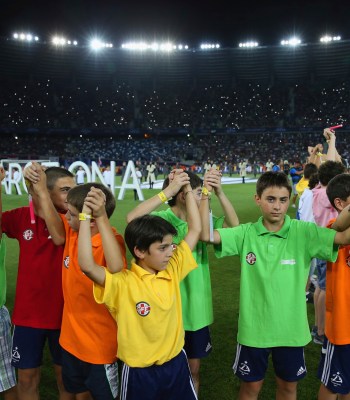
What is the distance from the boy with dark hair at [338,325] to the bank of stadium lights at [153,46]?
177 ft

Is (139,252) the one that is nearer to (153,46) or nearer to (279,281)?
(279,281)

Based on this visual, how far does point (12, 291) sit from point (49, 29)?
4985 cm

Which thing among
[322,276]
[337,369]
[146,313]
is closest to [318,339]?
[322,276]

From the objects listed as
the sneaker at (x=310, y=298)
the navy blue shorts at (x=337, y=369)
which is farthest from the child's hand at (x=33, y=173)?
the sneaker at (x=310, y=298)

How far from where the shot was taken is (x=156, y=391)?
239 cm

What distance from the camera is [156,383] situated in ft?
7.87

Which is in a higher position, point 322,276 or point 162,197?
point 162,197

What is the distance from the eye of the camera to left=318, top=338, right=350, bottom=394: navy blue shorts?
2.82m

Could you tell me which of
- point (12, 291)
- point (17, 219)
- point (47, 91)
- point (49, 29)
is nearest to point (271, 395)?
point (17, 219)

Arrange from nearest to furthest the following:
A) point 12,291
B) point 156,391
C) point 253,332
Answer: point 156,391
point 253,332
point 12,291

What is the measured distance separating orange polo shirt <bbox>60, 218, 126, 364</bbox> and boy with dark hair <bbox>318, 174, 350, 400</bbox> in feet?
4.84

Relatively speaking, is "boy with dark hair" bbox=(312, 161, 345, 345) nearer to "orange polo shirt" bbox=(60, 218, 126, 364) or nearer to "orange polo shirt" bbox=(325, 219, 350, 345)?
"orange polo shirt" bbox=(325, 219, 350, 345)

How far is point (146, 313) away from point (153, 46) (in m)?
54.7

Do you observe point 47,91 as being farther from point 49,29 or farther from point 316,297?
point 316,297
